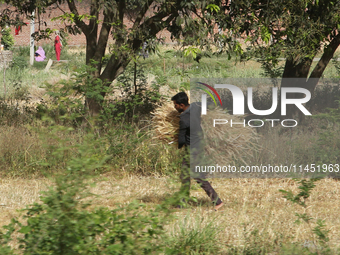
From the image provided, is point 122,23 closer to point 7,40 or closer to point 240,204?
point 240,204

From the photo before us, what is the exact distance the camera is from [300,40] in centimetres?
863

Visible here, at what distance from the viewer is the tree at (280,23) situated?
820 cm

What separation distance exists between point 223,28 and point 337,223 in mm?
3870

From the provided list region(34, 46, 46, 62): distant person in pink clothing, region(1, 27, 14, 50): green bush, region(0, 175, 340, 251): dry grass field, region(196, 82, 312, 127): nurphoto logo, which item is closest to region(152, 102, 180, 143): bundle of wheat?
region(0, 175, 340, 251): dry grass field

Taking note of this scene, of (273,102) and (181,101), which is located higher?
(181,101)

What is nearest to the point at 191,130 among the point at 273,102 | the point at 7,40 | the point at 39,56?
the point at 273,102

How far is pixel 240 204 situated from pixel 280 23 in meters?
3.59

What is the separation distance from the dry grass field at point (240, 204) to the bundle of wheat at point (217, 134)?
474mm

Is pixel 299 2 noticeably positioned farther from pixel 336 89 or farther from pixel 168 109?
pixel 336 89

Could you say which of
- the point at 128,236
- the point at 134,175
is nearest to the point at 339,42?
the point at 134,175

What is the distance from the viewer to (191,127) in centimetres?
614

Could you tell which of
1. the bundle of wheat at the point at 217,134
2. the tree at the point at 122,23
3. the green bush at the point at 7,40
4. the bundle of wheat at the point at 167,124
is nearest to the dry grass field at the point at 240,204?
the bundle of wheat at the point at 217,134

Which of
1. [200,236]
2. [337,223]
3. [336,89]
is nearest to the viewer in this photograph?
[200,236]

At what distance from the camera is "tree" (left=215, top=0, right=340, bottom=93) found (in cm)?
820
